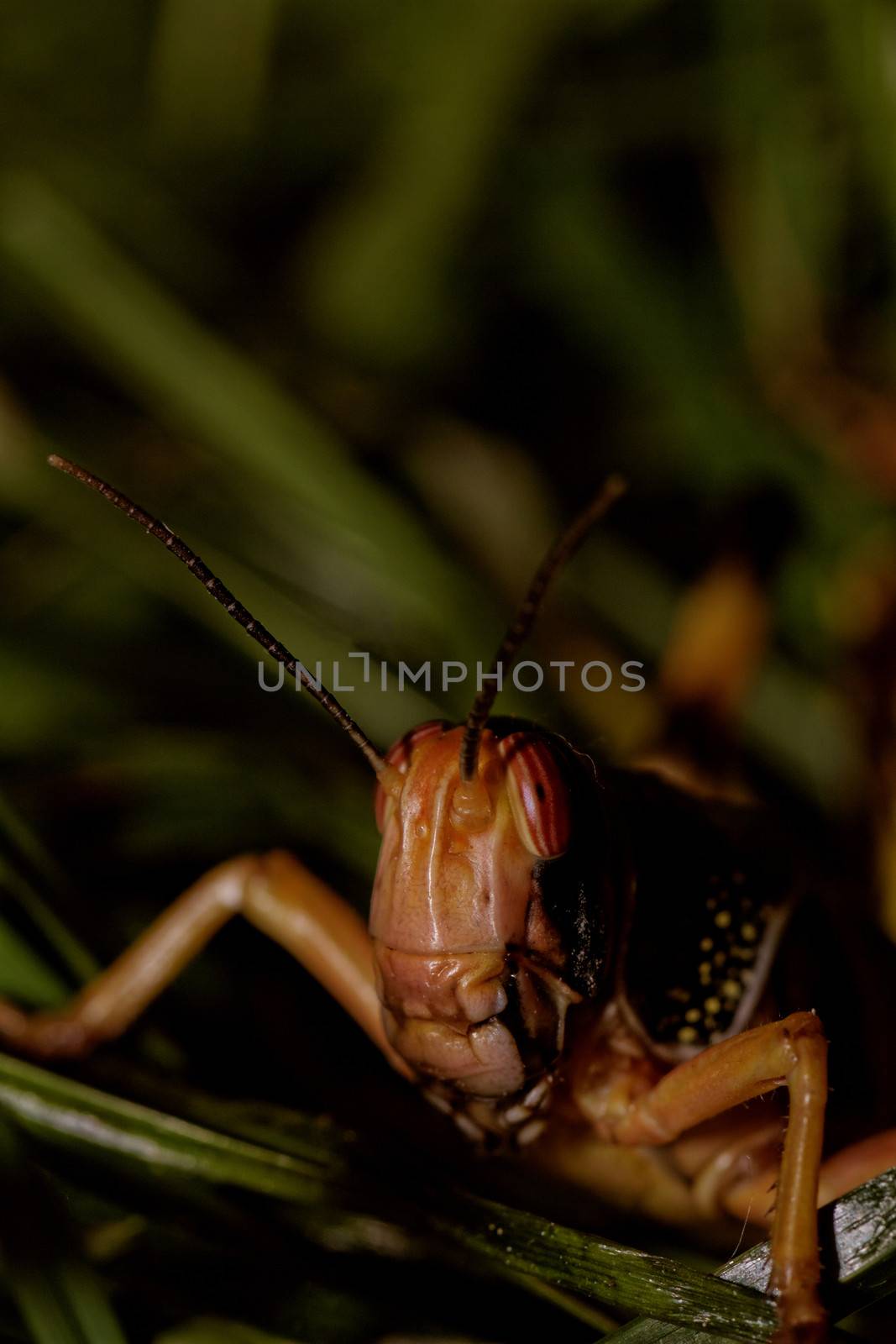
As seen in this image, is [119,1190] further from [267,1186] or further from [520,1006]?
[520,1006]

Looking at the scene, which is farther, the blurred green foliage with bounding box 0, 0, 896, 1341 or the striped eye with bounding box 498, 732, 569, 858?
the blurred green foliage with bounding box 0, 0, 896, 1341

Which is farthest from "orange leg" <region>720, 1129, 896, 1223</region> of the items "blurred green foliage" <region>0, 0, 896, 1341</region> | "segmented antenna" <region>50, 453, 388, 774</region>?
"segmented antenna" <region>50, 453, 388, 774</region>

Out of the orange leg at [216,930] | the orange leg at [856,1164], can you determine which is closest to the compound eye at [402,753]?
the orange leg at [216,930]

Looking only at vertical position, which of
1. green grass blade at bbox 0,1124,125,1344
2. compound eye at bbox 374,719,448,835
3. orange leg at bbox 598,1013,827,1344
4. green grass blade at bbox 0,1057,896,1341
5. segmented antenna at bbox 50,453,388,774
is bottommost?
green grass blade at bbox 0,1124,125,1344

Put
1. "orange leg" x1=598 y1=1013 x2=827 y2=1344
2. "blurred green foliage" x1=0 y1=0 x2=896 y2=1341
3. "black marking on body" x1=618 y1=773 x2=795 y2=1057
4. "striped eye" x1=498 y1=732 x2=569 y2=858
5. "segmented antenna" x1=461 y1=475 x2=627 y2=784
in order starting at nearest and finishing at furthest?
"orange leg" x1=598 y1=1013 x2=827 y2=1344 < "segmented antenna" x1=461 y1=475 x2=627 y2=784 < "striped eye" x1=498 y1=732 x2=569 y2=858 < "black marking on body" x1=618 y1=773 x2=795 y2=1057 < "blurred green foliage" x1=0 y1=0 x2=896 y2=1341

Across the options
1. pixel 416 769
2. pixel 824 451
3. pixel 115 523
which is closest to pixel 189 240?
pixel 115 523

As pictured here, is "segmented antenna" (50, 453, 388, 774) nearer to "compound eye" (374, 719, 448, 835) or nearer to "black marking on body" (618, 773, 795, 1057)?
"compound eye" (374, 719, 448, 835)
